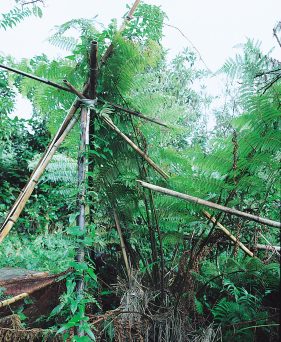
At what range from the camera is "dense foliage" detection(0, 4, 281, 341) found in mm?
1526

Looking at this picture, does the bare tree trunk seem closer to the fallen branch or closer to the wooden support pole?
the wooden support pole

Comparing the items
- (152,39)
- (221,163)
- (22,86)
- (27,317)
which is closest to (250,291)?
(221,163)

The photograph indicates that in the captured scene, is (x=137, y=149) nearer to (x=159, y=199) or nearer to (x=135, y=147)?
(x=135, y=147)

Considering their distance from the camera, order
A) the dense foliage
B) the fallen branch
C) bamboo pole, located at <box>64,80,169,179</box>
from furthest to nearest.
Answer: bamboo pole, located at <box>64,80,169,179</box>
the fallen branch
the dense foliage

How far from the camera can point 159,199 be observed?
5.65 ft

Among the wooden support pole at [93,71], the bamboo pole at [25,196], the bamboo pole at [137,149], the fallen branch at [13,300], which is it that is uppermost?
the wooden support pole at [93,71]

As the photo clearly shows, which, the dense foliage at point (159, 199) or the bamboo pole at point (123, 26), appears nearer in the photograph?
the dense foliage at point (159, 199)

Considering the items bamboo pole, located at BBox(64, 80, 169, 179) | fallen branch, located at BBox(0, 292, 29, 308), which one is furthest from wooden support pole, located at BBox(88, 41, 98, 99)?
fallen branch, located at BBox(0, 292, 29, 308)

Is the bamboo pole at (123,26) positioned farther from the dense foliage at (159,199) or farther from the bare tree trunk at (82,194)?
the bare tree trunk at (82,194)

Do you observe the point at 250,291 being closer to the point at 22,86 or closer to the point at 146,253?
the point at 146,253

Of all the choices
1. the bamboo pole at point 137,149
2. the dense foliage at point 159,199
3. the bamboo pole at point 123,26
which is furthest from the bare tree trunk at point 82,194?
the bamboo pole at point 123,26

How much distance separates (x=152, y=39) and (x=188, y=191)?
1009 millimetres

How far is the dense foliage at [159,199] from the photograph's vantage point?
153cm

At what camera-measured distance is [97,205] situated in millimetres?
1977
